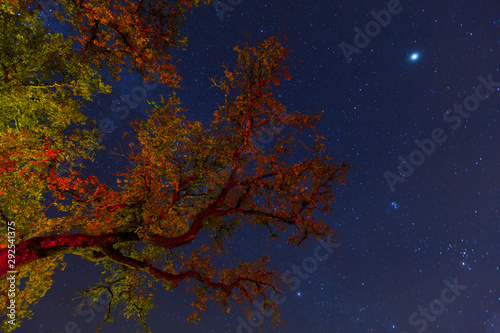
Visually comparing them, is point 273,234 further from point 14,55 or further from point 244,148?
point 14,55

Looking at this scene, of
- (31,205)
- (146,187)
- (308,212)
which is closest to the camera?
(146,187)

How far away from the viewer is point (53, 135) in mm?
9391

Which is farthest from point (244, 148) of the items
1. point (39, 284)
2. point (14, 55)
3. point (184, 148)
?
point (39, 284)

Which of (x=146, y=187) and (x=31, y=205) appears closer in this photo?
(x=146, y=187)

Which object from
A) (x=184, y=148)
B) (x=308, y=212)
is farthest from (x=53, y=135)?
(x=308, y=212)

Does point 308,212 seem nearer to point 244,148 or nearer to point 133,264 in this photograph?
point 244,148

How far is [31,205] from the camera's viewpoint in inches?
369

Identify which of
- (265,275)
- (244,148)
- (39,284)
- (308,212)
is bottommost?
(265,275)

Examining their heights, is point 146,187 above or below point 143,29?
below

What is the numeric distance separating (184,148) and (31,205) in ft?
17.9

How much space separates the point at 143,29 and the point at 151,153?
3.35 metres

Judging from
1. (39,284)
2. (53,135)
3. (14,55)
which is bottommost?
(39,284)

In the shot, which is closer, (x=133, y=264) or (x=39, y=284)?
(x=133, y=264)

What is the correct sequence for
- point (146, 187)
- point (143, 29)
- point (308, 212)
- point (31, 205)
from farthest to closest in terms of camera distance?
point (31, 205)
point (308, 212)
point (146, 187)
point (143, 29)
